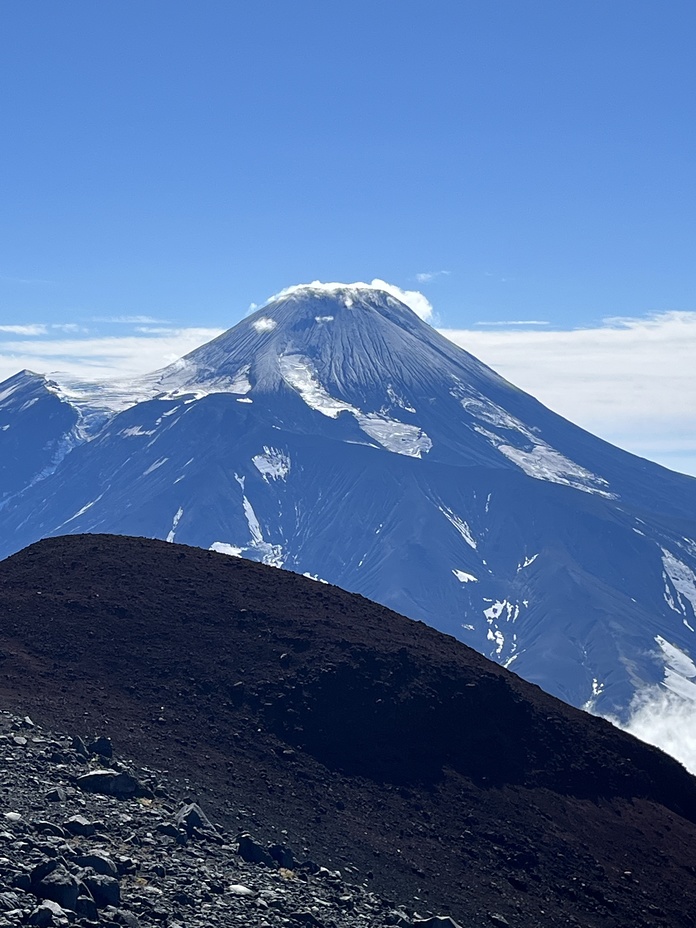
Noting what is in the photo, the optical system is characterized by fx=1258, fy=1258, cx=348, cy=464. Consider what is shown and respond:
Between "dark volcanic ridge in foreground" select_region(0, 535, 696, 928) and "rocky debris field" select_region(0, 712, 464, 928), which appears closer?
"rocky debris field" select_region(0, 712, 464, 928)

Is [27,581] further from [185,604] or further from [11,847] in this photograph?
[11,847]

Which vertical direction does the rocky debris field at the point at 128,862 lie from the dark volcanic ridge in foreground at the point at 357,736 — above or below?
below

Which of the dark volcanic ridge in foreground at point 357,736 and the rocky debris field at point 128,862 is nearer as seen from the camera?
the rocky debris field at point 128,862

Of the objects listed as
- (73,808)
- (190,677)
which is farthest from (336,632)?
(73,808)

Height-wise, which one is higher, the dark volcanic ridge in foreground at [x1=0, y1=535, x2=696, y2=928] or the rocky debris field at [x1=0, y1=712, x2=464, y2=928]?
the dark volcanic ridge in foreground at [x1=0, y1=535, x2=696, y2=928]
